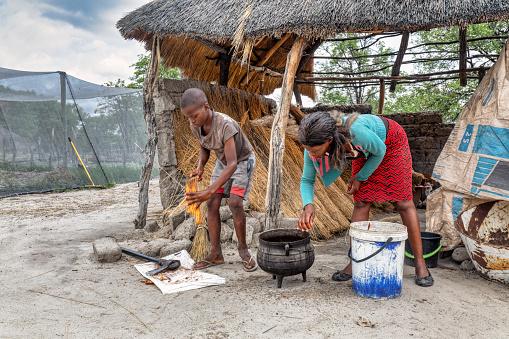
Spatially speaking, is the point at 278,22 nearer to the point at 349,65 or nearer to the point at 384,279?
the point at 384,279

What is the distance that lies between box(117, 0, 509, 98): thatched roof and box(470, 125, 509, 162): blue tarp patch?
39.0 inches

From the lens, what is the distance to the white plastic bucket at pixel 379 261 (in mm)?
2213

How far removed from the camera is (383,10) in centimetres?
344

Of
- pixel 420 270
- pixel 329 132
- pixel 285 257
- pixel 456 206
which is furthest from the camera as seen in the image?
pixel 456 206

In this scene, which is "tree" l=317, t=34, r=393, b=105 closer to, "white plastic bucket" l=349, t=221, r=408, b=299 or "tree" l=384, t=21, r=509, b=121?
"tree" l=384, t=21, r=509, b=121

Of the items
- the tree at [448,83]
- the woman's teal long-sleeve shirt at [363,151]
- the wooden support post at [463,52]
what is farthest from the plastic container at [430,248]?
the tree at [448,83]

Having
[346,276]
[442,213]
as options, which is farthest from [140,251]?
[442,213]

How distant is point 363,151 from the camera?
229 cm

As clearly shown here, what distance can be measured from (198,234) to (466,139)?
104 inches

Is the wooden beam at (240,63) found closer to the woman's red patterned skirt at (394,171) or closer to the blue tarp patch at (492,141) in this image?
the blue tarp patch at (492,141)

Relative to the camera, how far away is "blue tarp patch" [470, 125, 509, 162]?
2883 mm

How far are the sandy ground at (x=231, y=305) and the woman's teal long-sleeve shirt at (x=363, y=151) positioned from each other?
71 centimetres

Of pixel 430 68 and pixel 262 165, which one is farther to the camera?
pixel 430 68

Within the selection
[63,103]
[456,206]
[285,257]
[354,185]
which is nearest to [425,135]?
[456,206]
